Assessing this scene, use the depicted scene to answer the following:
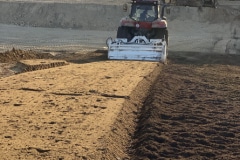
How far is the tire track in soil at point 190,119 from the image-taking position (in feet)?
23.1

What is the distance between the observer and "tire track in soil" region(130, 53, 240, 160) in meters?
7.04

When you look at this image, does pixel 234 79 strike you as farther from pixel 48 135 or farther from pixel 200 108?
pixel 48 135

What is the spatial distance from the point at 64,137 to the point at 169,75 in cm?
770

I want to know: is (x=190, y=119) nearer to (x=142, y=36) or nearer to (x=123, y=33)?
(x=142, y=36)

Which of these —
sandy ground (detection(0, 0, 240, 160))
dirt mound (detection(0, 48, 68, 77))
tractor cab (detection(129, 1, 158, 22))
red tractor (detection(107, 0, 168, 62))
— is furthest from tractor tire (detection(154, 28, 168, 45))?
dirt mound (detection(0, 48, 68, 77))

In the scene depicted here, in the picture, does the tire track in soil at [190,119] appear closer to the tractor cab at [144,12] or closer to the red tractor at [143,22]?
the red tractor at [143,22]

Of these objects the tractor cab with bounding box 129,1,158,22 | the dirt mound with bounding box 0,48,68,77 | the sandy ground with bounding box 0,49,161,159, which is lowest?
the dirt mound with bounding box 0,48,68,77

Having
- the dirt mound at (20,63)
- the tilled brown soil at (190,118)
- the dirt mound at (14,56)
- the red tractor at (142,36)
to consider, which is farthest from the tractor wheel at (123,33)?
the tilled brown soil at (190,118)

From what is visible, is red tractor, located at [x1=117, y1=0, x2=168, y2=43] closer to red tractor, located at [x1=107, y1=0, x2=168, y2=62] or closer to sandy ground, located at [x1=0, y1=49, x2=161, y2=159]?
red tractor, located at [x1=107, y1=0, x2=168, y2=62]

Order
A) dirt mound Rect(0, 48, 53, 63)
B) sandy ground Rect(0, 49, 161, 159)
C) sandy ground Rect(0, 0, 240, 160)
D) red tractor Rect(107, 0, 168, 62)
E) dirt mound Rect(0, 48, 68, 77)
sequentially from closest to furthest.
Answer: sandy ground Rect(0, 49, 161, 159) → sandy ground Rect(0, 0, 240, 160) → dirt mound Rect(0, 48, 68, 77) → dirt mound Rect(0, 48, 53, 63) → red tractor Rect(107, 0, 168, 62)

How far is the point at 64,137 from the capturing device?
23.9ft

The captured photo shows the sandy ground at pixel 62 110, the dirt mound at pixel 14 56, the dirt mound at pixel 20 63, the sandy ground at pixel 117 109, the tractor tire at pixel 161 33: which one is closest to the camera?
the sandy ground at pixel 62 110

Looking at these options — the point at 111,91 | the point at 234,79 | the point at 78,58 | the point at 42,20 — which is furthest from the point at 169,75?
the point at 42,20

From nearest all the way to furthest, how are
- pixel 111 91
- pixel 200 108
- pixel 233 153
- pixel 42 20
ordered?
1. pixel 233 153
2. pixel 200 108
3. pixel 111 91
4. pixel 42 20
